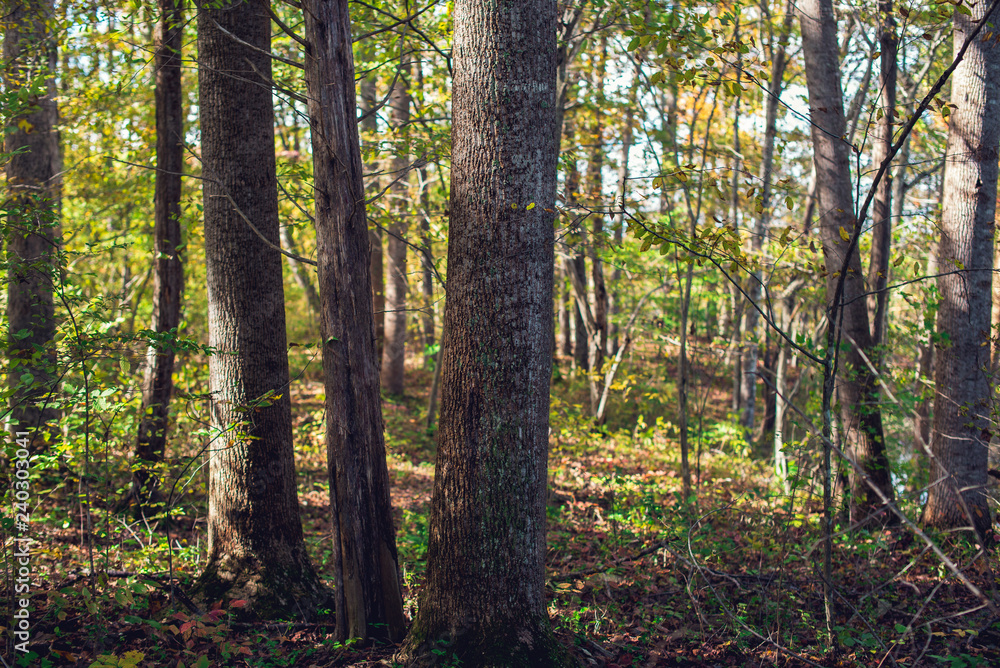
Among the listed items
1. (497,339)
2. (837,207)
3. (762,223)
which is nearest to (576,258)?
(762,223)

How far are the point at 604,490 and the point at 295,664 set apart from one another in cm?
521

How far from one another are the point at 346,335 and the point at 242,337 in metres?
1.13

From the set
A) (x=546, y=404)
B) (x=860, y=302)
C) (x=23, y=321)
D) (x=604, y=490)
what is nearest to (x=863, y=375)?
(x=860, y=302)

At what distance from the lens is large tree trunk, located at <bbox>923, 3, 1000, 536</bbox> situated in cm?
594

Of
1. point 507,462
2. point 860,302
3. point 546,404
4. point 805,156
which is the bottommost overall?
point 507,462

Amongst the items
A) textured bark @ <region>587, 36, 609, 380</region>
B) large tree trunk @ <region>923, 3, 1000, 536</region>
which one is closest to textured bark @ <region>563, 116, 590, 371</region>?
textured bark @ <region>587, 36, 609, 380</region>

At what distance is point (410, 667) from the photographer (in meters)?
3.24

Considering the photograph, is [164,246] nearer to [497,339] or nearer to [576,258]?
[497,339]

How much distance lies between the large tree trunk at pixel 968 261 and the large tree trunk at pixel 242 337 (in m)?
6.05

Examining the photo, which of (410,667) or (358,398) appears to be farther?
(358,398)

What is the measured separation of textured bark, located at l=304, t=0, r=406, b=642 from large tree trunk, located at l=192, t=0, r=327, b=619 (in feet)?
2.72

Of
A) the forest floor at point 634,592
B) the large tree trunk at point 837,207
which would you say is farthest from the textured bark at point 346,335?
the large tree trunk at point 837,207

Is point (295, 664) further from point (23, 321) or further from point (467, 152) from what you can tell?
point (23, 321)

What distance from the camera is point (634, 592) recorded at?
16.6 ft
